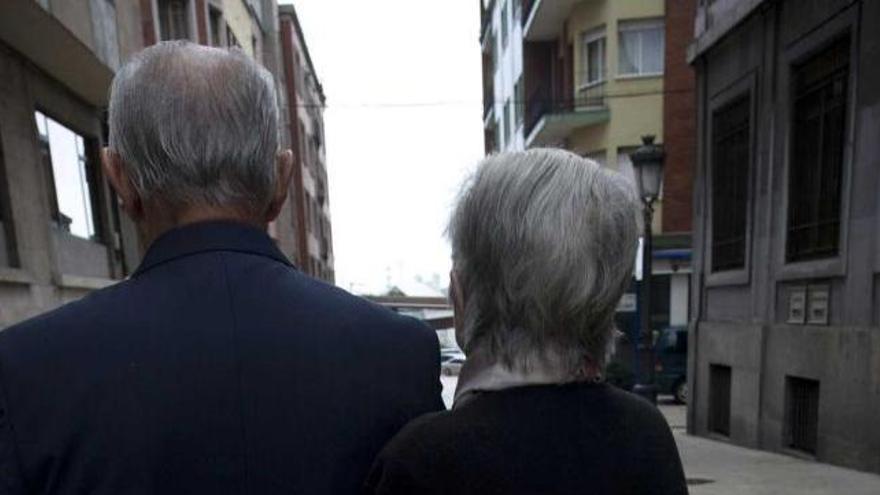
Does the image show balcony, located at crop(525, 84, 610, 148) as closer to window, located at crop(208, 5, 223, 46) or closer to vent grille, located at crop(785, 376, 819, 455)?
window, located at crop(208, 5, 223, 46)

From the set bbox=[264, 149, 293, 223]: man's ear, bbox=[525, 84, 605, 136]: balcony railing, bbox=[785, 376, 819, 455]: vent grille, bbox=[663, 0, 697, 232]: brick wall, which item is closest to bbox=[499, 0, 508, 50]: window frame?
bbox=[525, 84, 605, 136]: balcony railing

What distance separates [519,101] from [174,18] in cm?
1548

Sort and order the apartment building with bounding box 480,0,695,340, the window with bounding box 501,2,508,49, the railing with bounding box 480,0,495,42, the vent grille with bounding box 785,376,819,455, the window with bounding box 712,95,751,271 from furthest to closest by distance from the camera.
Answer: the railing with bounding box 480,0,495,42 → the window with bounding box 501,2,508,49 → the apartment building with bounding box 480,0,695,340 → the window with bounding box 712,95,751,271 → the vent grille with bounding box 785,376,819,455

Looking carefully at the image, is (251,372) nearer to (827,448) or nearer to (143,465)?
(143,465)

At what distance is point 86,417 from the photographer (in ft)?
3.63

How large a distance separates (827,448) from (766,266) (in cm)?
256

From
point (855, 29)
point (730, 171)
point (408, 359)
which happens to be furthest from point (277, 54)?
point (408, 359)

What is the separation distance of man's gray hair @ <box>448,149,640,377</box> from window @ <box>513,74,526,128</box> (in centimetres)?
2574

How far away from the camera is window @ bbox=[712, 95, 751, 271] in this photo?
10336mm

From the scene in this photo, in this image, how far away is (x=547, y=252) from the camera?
131 cm

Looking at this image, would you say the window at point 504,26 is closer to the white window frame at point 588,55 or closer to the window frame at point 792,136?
the white window frame at point 588,55

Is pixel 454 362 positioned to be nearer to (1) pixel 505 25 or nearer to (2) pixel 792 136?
(2) pixel 792 136

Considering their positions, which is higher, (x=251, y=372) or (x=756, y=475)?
(x=251, y=372)

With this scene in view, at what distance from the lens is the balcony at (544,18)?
69.4 ft
